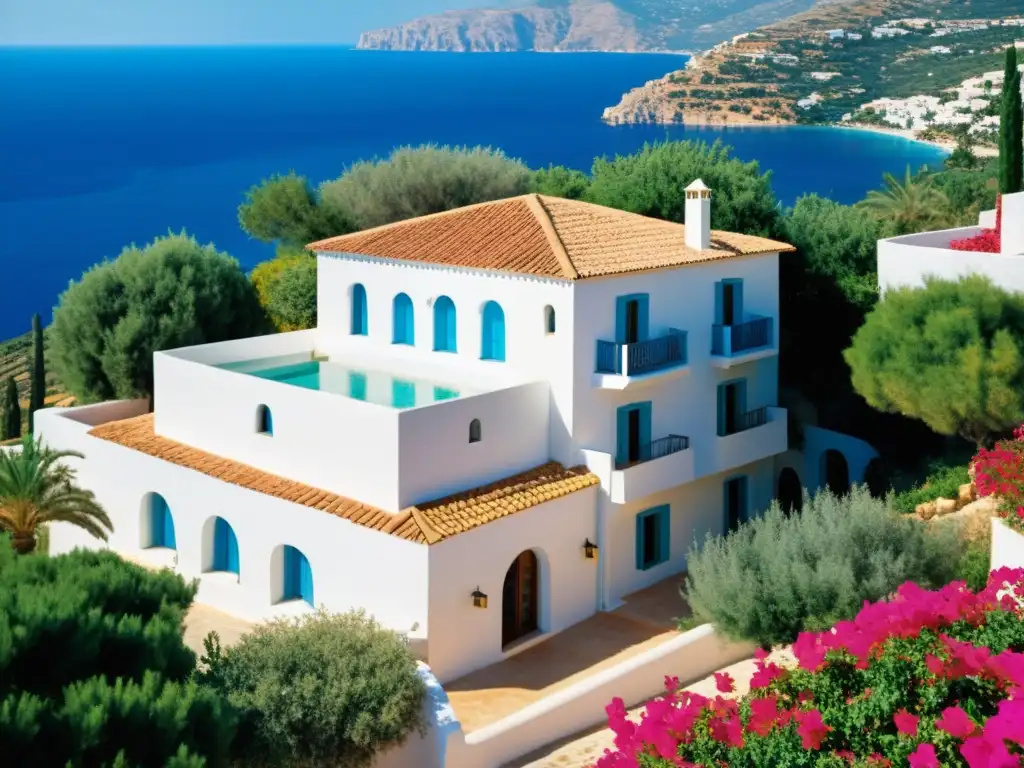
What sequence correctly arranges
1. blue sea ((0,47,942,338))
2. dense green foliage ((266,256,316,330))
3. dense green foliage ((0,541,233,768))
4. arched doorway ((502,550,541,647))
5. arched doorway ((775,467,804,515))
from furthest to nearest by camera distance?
blue sea ((0,47,942,338)) < dense green foliage ((266,256,316,330)) < arched doorway ((775,467,804,515)) < arched doorway ((502,550,541,647)) < dense green foliage ((0,541,233,768))

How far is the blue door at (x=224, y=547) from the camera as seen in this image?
926 inches

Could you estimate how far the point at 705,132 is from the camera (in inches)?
6147

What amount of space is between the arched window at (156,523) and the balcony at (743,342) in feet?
37.9

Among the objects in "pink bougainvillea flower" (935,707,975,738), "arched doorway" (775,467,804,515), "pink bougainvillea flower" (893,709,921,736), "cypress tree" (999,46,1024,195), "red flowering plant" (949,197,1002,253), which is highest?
"cypress tree" (999,46,1024,195)

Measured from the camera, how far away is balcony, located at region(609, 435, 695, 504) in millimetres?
22906

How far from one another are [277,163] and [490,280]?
135m

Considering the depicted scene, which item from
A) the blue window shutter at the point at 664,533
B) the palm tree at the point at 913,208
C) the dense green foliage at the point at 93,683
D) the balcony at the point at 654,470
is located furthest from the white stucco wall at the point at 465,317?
the palm tree at the point at 913,208

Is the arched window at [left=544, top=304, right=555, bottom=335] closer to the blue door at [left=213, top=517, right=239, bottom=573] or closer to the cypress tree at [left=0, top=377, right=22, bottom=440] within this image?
the blue door at [left=213, top=517, right=239, bottom=573]

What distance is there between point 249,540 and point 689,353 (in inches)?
371

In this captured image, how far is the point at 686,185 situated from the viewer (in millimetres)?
33875

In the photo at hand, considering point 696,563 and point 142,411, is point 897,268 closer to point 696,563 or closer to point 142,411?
point 696,563

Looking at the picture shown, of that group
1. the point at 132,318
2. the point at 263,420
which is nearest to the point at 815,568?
the point at 263,420

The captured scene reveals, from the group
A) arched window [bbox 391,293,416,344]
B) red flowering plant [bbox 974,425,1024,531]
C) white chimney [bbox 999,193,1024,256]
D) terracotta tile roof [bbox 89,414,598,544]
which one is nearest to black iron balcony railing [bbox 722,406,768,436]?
terracotta tile roof [bbox 89,414,598,544]

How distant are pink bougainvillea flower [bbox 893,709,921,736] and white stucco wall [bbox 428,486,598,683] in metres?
10.4
